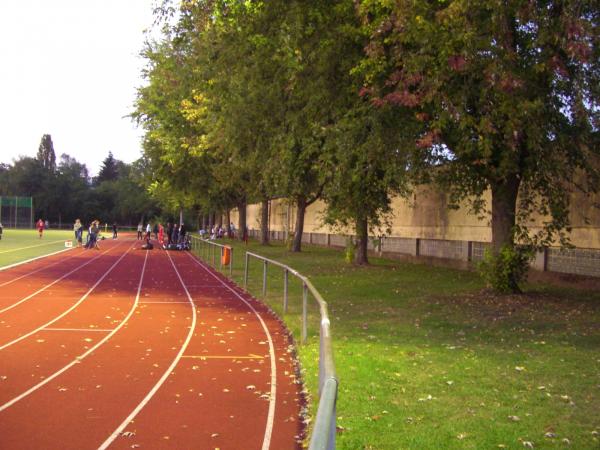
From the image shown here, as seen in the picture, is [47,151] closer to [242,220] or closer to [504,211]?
[242,220]

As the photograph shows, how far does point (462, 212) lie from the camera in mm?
22141

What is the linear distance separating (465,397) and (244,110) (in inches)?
478

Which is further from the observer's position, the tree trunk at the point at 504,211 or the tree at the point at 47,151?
the tree at the point at 47,151

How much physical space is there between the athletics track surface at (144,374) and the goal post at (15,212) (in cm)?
7732

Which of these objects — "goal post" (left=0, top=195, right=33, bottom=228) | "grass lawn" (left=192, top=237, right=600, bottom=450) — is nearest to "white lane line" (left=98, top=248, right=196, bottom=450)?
"grass lawn" (left=192, top=237, right=600, bottom=450)

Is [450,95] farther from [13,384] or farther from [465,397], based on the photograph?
[13,384]

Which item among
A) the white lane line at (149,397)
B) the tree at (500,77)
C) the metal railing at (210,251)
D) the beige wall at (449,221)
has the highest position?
the tree at (500,77)

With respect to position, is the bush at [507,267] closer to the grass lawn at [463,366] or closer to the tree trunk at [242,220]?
the grass lawn at [463,366]

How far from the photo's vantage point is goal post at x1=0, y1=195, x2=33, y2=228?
8631 cm

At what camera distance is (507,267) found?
13.7m

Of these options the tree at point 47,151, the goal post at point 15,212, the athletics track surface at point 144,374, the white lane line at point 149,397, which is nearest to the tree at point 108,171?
the tree at point 47,151

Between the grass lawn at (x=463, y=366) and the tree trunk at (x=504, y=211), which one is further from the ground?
the tree trunk at (x=504, y=211)

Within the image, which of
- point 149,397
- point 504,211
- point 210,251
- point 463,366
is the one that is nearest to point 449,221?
point 504,211

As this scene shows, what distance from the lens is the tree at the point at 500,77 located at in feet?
33.7
